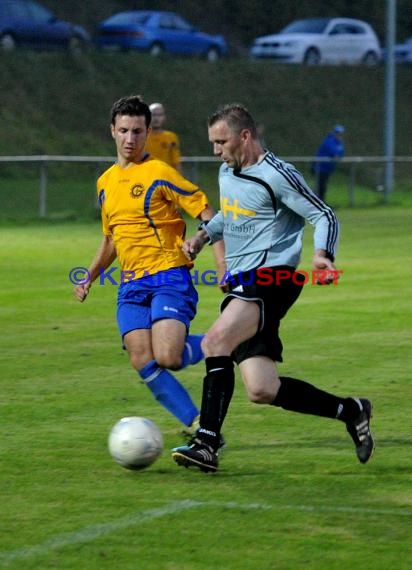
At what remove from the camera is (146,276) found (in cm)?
765

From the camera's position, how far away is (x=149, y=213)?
7727 millimetres

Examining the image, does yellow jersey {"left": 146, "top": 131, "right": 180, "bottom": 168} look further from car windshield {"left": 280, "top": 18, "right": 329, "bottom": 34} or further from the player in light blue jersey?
car windshield {"left": 280, "top": 18, "right": 329, "bottom": 34}

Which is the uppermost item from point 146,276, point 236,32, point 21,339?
point 236,32

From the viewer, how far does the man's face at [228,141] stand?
690 cm

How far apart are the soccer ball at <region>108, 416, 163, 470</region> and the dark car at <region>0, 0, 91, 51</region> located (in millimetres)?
31481

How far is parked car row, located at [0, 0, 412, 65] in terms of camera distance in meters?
37.9

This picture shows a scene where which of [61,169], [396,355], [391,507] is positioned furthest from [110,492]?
[61,169]

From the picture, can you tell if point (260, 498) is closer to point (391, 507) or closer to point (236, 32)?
point (391, 507)

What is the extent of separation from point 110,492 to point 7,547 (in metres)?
1.02

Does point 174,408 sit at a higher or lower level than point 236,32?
lower

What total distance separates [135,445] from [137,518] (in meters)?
0.87

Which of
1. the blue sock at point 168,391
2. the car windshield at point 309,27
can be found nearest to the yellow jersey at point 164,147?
the blue sock at point 168,391

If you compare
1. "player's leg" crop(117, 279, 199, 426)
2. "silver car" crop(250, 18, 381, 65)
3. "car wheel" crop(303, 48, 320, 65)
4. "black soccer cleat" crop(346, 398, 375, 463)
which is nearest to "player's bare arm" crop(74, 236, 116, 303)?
"player's leg" crop(117, 279, 199, 426)

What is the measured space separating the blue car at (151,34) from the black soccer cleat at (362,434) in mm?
34296
